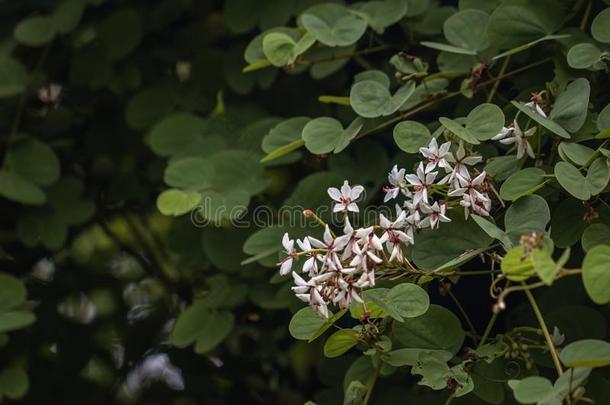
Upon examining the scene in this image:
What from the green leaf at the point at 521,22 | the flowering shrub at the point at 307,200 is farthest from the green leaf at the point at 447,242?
the green leaf at the point at 521,22

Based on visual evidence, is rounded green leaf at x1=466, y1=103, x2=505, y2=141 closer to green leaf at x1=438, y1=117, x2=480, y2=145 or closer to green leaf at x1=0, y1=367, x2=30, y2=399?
green leaf at x1=438, y1=117, x2=480, y2=145

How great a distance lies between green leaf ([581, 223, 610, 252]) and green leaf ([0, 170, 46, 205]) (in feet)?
2.79

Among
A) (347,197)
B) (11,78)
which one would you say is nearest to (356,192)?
(347,197)

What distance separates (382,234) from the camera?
3.00 feet

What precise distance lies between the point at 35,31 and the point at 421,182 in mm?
838

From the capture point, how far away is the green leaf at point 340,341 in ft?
3.14

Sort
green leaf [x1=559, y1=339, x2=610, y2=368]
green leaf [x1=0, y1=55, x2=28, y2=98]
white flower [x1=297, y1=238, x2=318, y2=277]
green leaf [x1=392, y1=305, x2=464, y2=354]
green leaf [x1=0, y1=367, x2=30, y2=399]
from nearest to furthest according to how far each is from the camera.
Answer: green leaf [x1=559, y1=339, x2=610, y2=368] < white flower [x1=297, y1=238, x2=318, y2=277] < green leaf [x1=392, y1=305, x2=464, y2=354] < green leaf [x1=0, y1=367, x2=30, y2=399] < green leaf [x1=0, y1=55, x2=28, y2=98]

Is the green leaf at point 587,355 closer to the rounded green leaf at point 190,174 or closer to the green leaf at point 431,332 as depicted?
the green leaf at point 431,332

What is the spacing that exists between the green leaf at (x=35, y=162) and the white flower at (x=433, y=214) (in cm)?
76

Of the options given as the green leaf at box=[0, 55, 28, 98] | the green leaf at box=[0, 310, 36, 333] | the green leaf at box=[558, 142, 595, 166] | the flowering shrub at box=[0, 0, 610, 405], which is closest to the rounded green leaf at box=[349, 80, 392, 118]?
the flowering shrub at box=[0, 0, 610, 405]

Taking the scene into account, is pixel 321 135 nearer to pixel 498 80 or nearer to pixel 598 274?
pixel 498 80

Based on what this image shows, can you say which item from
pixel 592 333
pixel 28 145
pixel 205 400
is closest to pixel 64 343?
pixel 205 400

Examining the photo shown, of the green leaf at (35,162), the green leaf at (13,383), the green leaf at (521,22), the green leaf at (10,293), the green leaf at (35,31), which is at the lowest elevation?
the green leaf at (13,383)

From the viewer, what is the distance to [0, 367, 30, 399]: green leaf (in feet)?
4.60
